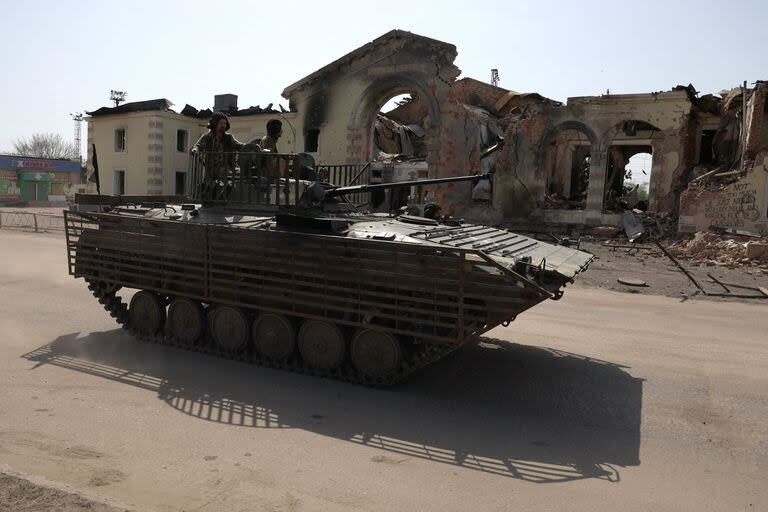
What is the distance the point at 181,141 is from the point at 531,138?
1752 centimetres

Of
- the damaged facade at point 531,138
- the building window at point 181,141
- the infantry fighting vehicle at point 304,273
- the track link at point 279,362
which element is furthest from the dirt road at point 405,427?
the building window at point 181,141

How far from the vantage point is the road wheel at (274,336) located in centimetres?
708

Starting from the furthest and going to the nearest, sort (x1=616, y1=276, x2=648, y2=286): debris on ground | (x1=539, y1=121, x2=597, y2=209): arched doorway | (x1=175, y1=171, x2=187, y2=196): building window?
1. (x1=175, y1=171, x2=187, y2=196): building window
2. (x1=539, y1=121, x2=597, y2=209): arched doorway
3. (x1=616, y1=276, x2=648, y2=286): debris on ground

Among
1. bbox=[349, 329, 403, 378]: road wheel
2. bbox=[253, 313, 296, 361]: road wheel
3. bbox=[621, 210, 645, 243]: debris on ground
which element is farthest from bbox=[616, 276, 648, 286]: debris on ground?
bbox=[253, 313, 296, 361]: road wheel

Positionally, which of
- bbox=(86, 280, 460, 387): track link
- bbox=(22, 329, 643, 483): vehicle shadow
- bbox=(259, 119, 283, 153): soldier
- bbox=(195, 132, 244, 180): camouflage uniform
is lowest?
bbox=(22, 329, 643, 483): vehicle shadow

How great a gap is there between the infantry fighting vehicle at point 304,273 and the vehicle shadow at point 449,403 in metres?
0.38

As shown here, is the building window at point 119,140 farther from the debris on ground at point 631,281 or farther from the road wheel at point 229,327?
the road wheel at point 229,327

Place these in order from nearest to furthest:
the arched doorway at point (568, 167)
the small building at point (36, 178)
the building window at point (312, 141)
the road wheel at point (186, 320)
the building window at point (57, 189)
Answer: the road wheel at point (186, 320) → the building window at point (312, 141) → the arched doorway at point (568, 167) → the small building at point (36, 178) → the building window at point (57, 189)

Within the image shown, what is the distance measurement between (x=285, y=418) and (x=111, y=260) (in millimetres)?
4171

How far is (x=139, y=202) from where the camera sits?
9750 millimetres

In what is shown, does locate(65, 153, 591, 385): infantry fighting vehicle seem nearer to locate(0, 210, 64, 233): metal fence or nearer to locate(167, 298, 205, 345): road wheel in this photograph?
locate(167, 298, 205, 345): road wheel

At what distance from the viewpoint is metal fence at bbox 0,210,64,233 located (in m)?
24.3

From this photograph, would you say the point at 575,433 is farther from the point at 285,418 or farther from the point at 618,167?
the point at 618,167

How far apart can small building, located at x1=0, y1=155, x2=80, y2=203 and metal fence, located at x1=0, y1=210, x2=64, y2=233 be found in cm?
2032
